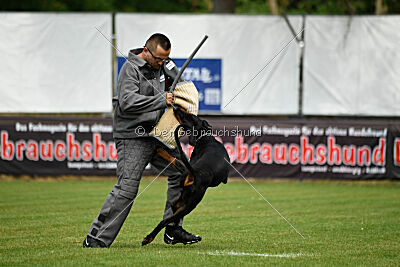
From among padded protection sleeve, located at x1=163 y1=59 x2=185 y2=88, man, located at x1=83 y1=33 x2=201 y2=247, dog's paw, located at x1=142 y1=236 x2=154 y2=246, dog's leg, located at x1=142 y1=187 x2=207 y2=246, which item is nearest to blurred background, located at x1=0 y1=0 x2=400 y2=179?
padded protection sleeve, located at x1=163 y1=59 x2=185 y2=88

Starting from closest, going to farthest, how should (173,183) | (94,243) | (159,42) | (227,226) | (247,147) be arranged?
(159,42)
(94,243)
(173,183)
(227,226)
(247,147)

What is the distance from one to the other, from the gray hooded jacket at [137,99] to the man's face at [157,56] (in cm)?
7

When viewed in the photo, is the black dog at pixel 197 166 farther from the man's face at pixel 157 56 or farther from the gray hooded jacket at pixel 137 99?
the man's face at pixel 157 56

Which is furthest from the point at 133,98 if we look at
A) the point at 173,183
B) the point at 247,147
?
the point at 247,147

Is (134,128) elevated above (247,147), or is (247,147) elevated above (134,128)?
(134,128)

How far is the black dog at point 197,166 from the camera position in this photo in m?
7.21

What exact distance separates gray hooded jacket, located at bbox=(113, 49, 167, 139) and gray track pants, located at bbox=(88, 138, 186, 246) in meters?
0.13

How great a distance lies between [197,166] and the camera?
23.9 ft

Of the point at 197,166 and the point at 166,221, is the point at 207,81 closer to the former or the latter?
the point at 197,166

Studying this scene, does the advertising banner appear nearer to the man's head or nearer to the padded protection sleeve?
the padded protection sleeve

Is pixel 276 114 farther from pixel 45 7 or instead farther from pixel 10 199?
pixel 45 7

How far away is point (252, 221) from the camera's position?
1023 cm

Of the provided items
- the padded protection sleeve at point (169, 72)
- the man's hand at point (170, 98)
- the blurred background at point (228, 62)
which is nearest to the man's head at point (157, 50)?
the padded protection sleeve at point (169, 72)

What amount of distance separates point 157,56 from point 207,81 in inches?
419
